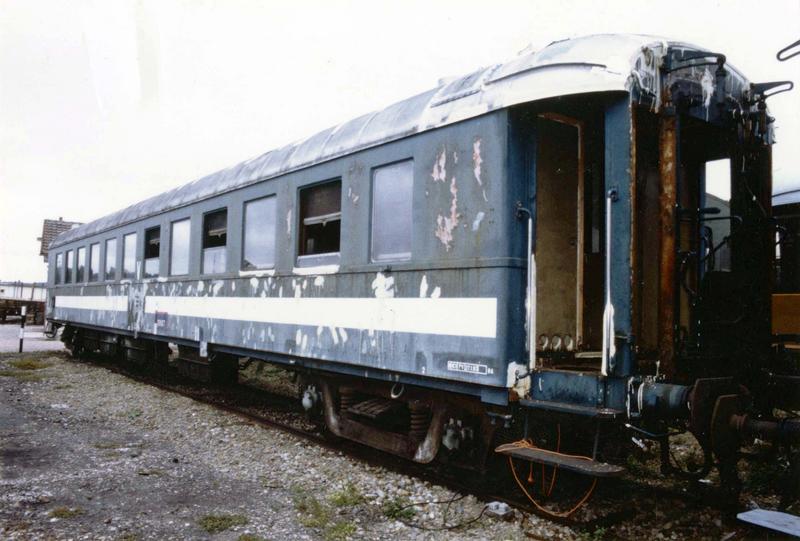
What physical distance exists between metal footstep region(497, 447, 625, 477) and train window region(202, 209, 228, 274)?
209 inches

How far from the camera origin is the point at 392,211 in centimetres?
564

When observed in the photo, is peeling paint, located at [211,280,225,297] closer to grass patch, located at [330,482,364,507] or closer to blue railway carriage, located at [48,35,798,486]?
blue railway carriage, located at [48,35,798,486]

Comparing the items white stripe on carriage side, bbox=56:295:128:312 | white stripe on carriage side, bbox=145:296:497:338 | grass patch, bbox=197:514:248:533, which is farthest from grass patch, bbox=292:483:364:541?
white stripe on carriage side, bbox=56:295:128:312

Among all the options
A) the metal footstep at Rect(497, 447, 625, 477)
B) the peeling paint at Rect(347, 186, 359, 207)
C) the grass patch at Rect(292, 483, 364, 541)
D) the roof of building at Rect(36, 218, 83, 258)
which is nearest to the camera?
the metal footstep at Rect(497, 447, 625, 477)

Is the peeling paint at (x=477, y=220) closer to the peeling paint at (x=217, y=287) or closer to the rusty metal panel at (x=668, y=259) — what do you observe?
the rusty metal panel at (x=668, y=259)

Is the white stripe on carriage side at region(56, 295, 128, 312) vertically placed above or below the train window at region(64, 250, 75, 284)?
below

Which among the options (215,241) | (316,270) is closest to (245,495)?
(316,270)

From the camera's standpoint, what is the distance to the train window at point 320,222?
6.43 metres

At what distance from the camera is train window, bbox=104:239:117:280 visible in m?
12.8

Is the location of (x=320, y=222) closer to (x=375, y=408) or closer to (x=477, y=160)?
(x=375, y=408)

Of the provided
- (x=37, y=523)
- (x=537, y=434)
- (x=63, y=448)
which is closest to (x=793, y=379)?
(x=537, y=434)

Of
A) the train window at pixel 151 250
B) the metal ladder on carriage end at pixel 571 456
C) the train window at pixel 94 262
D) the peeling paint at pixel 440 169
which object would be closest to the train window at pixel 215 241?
the train window at pixel 151 250

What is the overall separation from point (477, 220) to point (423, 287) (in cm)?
78

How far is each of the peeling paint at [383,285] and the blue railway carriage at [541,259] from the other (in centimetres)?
4
